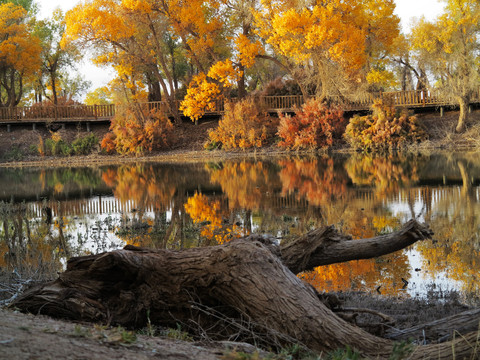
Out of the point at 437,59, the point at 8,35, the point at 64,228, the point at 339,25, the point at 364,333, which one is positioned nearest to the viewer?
the point at 364,333

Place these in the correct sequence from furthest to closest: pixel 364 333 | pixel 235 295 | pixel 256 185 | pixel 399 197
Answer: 1. pixel 256 185
2. pixel 399 197
3. pixel 235 295
4. pixel 364 333

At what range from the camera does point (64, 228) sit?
12.0 meters

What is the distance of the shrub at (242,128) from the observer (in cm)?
3469

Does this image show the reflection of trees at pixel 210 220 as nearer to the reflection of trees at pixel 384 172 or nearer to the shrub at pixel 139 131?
the reflection of trees at pixel 384 172

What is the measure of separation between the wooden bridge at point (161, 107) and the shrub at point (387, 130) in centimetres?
139

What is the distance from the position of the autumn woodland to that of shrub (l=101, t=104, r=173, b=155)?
0.13 meters

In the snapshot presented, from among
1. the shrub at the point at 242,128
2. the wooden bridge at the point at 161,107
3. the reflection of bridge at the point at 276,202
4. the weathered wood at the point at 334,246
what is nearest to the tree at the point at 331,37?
the wooden bridge at the point at 161,107

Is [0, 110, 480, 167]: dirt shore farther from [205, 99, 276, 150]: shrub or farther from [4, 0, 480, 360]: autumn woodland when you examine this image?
[205, 99, 276, 150]: shrub

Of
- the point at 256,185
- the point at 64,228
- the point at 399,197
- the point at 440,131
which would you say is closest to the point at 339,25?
the point at 440,131

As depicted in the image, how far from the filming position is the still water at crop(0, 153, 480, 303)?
25.0ft

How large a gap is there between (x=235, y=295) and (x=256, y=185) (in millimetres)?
13584

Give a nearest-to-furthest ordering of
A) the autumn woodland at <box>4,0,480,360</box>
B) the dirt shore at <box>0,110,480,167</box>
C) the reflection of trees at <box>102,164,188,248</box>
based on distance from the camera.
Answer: the autumn woodland at <box>4,0,480,360</box> → the reflection of trees at <box>102,164,188,248</box> → the dirt shore at <box>0,110,480,167</box>

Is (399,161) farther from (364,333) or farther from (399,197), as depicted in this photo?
(364,333)

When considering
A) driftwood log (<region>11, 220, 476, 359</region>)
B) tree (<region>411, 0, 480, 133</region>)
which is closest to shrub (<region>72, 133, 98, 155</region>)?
tree (<region>411, 0, 480, 133</region>)
